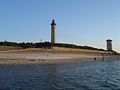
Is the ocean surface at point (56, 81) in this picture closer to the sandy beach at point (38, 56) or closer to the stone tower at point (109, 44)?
the sandy beach at point (38, 56)

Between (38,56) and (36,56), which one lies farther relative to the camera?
(38,56)

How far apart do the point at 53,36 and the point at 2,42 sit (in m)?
24.2

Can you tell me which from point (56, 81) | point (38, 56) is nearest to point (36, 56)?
point (38, 56)

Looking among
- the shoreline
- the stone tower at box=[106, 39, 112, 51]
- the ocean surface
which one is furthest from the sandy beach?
the stone tower at box=[106, 39, 112, 51]

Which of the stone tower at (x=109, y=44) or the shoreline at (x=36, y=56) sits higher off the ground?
the stone tower at (x=109, y=44)

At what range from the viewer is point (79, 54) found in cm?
9350

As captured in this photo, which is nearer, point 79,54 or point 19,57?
point 19,57

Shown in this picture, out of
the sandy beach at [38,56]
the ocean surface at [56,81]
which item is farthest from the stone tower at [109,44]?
the ocean surface at [56,81]

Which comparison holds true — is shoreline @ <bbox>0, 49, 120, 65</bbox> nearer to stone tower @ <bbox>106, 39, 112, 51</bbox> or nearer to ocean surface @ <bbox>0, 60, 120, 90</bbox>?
ocean surface @ <bbox>0, 60, 120, 90</bbox>

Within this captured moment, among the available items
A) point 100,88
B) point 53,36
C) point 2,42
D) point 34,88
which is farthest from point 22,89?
point 53,36

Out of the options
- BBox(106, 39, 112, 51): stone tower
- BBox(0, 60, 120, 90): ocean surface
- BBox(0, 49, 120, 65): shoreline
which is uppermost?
BBox(106, 39, 112, 51): stone tower

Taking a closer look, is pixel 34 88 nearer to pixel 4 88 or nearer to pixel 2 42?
pixel 4 88

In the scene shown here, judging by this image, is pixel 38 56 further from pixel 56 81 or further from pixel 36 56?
pixel 56 81

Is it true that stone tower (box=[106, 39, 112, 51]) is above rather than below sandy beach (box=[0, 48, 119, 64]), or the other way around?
above
